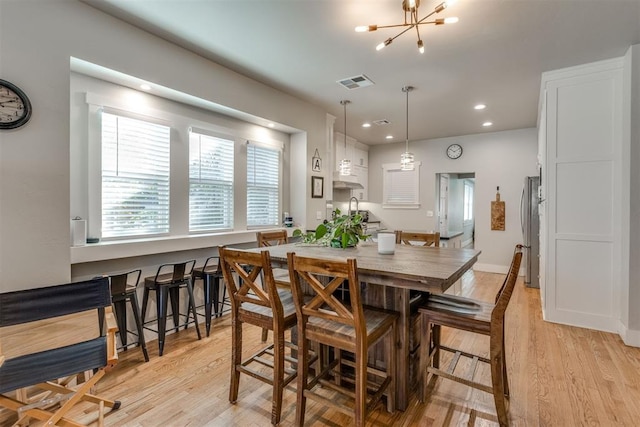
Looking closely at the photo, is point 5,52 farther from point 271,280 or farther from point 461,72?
point 461,72

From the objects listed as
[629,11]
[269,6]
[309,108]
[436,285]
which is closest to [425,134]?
[309,108]

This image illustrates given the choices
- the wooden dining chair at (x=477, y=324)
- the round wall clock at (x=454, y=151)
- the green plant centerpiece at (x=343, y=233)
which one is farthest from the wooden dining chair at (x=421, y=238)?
the round wall clock at (x=454, y=151)

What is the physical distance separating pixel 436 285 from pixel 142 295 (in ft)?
9.37

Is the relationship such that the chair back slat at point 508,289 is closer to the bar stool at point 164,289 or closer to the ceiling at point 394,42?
the ceiling at point 394,42

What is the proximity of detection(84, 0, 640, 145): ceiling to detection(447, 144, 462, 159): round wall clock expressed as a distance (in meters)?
2.19

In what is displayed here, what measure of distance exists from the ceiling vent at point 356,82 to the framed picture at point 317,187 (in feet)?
4.97

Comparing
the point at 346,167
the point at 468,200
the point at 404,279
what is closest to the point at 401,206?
the point at 346,167

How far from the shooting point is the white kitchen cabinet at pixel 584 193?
10.4ft

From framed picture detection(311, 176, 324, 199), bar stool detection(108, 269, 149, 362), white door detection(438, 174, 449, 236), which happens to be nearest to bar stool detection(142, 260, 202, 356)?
bar stool detection(108, 269, 149, 362)

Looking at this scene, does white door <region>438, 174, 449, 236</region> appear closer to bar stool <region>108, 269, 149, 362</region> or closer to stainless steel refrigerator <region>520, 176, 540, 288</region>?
stainless steel refrigerator <region>520, 176, 540, 288</region>

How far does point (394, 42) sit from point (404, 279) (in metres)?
2.30

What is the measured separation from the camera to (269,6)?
235cm

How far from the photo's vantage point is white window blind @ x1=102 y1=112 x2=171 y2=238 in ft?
9.27

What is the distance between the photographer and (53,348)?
1.74 m
